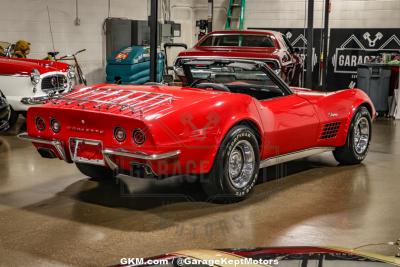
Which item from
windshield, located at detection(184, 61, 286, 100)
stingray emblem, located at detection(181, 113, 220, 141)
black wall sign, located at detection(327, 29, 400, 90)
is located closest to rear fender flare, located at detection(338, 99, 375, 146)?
windshield, located at detection(184, 61, 286, 100)

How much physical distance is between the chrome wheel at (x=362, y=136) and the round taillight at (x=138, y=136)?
3166 mm

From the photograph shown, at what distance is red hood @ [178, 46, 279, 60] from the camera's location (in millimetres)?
10352

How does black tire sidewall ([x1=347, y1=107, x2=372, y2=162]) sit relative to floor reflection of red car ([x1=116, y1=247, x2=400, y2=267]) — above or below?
below

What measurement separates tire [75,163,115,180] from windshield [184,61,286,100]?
1.26 metres

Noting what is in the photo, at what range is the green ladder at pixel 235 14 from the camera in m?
16.7

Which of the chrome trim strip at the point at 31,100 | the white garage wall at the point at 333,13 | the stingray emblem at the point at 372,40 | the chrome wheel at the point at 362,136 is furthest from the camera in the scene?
the white garage wall at the point at 333,13

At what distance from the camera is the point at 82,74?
45.8 ft

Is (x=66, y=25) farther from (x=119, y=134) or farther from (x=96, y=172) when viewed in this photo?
(x=119, y=134)

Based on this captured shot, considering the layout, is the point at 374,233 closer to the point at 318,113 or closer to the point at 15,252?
the point at 318,113

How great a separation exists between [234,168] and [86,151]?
4.26 feet

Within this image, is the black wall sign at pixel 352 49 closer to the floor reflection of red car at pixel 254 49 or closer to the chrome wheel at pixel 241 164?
the floor reflection of red car at pixel 254 49

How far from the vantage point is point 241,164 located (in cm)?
524

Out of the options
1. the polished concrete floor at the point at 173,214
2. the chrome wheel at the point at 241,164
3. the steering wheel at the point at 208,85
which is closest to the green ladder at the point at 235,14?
the polished concrete floor at the point at 173,214

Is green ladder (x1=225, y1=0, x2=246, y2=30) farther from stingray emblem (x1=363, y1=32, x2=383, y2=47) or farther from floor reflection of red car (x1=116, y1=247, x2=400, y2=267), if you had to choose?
floor reflection of red car (x1=116, y1=247, x2=400, y2=267)
